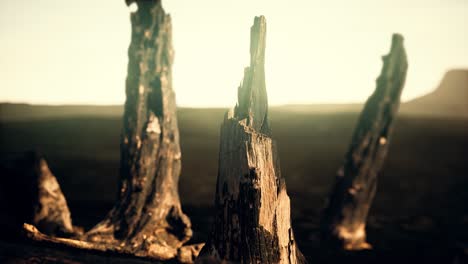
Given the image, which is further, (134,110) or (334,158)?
(334,158)

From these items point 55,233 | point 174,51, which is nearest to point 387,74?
point 174,51

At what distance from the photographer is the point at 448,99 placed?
205ft

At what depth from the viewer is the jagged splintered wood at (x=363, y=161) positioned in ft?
25.2

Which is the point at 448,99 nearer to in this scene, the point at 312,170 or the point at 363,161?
the point at 312,170

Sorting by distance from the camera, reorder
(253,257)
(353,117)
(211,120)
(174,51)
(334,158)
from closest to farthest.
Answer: (253,257)
(174,51)
(334,158)
(353,117)
(211,120)

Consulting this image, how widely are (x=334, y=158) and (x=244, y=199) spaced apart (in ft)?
47.0

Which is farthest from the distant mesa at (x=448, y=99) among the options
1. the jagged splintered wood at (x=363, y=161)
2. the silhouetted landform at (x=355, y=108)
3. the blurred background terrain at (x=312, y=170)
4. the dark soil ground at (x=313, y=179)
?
the jagged splintered wood at (x=363, y=161)

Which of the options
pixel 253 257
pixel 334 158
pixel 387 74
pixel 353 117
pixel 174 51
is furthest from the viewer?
pixel 353 117

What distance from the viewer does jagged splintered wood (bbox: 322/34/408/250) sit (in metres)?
7.67

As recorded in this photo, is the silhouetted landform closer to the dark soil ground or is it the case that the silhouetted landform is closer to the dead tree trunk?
the dark soil ground

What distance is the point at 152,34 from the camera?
641cm

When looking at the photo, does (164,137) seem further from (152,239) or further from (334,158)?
(334,158)

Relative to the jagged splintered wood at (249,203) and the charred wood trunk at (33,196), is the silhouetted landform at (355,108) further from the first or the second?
the jagged splintered wood at (249,203)

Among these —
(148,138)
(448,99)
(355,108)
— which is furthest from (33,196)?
(448,99)
